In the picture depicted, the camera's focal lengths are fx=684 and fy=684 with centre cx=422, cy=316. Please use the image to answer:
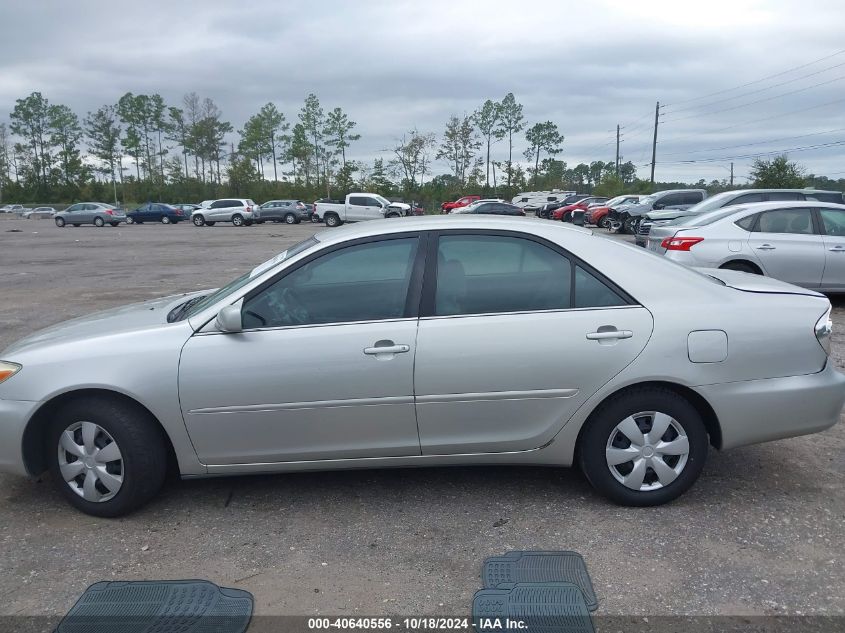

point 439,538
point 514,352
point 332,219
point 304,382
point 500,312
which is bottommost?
point 332,219

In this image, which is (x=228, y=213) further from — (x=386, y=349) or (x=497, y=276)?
(x=386, y=349)

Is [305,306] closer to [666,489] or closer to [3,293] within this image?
[666,489]

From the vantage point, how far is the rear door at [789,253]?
29.4 feet

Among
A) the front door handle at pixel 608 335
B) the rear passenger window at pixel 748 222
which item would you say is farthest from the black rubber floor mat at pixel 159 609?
the rear passenger window at pixel 748 222

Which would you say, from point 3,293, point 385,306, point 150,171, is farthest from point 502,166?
point 385,306

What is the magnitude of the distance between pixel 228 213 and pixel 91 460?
140 ft

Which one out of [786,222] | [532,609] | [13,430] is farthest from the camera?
[786,222]

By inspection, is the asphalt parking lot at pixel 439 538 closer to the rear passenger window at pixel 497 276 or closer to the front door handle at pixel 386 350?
the front door handle at pixel 386 350

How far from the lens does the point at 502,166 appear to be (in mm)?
83438

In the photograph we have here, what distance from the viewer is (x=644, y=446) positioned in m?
3.60

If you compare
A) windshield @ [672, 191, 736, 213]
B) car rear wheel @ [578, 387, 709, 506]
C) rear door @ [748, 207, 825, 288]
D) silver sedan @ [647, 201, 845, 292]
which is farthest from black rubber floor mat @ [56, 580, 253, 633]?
windshield @ [672, 191, 736, 213]

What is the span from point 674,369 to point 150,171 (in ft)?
315

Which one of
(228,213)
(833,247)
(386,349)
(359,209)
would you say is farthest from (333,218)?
(386,349)

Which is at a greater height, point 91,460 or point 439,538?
point 91,460
